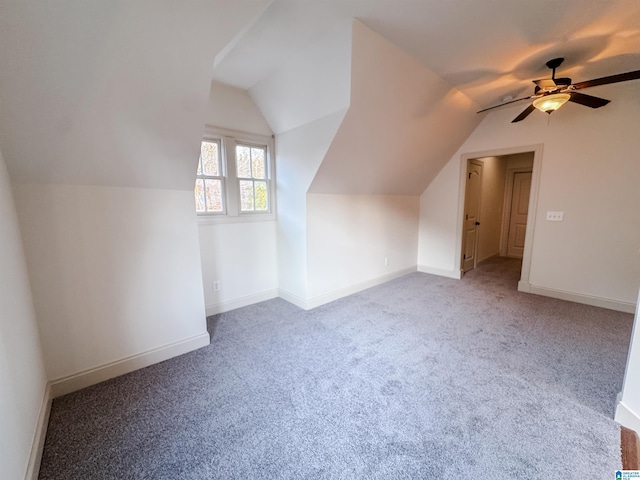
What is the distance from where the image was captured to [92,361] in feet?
6.27

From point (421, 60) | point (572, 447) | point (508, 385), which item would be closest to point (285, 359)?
point (508, 385)

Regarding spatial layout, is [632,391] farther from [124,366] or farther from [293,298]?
[124,366]

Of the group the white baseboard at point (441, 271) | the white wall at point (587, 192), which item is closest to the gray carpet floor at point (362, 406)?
the white wall at point (587, 192)

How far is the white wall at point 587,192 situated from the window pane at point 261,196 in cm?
345

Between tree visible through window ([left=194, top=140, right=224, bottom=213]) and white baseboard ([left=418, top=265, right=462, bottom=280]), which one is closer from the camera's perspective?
tree visible through window ([left=194, top=140, right=224, bottom=213])

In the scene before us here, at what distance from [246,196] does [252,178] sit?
243 millimetres

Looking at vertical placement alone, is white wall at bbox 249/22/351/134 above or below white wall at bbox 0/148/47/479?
above

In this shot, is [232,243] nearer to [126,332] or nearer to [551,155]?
[126,332]

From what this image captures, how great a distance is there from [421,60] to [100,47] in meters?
2.50

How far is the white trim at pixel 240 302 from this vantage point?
310cm

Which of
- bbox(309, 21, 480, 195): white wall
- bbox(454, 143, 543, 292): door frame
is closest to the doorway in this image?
bbox(454, 143, 543, 292): door frame

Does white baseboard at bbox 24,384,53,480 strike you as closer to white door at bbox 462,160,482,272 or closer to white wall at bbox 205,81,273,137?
white wall at bbox 205,81,273,137

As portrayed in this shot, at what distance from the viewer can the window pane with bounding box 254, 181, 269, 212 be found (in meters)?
3.37

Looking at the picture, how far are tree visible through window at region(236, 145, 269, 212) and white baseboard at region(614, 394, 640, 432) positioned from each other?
11.4 feet
